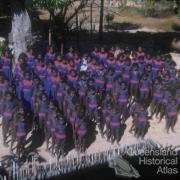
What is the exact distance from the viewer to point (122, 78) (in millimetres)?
Answer: 13125

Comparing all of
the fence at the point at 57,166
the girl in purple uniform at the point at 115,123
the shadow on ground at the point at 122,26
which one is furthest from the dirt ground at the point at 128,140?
the shadow on ground at the point at 122,26

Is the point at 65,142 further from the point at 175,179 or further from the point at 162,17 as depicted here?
the point at 162,17

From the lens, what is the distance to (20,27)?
51.4ft

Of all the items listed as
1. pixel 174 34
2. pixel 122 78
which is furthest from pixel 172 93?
pixel 174 34

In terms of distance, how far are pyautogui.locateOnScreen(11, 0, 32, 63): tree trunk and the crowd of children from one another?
1.77 metres

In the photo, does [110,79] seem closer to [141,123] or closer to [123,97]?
[123,97]

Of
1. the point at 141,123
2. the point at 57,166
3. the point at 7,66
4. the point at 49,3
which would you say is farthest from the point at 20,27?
the point at 57,166

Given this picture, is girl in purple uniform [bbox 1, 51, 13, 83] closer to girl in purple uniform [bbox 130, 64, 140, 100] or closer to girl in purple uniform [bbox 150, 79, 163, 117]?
girl in purple uniform [bbox 130, 64, 140, 100]

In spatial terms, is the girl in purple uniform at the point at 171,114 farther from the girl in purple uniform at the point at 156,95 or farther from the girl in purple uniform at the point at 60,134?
the girl in purple uniform at the point at 60,134

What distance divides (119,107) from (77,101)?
50.6 inches

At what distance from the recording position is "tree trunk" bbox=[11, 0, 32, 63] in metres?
15.5

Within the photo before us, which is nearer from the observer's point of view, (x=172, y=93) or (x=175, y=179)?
(x=175, y=179)

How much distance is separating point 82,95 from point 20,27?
4.33m

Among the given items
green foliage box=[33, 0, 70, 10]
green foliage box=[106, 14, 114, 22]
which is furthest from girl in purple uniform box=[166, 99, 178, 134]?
green foliage box=[106, 14, 114, 22]
